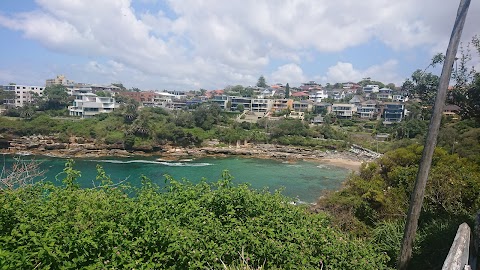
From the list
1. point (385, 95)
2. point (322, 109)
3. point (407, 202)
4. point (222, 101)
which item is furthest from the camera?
point (385, 95)

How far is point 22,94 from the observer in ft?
180

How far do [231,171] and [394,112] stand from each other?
29.8 meters

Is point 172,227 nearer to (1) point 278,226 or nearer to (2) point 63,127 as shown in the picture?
(1) point 278,226

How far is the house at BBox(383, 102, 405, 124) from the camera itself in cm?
4569

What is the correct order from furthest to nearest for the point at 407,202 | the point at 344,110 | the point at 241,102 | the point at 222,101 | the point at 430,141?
1. the point at 222,101
2. the point at 241,102
3. the point at 344,110
4. the point at 407,202
5. the point at 430,141

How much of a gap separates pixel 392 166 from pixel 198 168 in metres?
21.8

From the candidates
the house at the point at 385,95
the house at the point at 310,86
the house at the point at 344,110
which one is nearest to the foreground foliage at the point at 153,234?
the house at the point at 344,110

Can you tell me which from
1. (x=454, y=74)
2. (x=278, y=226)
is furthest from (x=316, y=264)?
(x=454, y=74)

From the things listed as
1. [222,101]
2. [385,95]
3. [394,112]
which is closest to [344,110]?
[394,112]

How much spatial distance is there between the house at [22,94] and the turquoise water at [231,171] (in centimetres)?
2433

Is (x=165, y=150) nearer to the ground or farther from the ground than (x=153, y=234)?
nearer to the ground

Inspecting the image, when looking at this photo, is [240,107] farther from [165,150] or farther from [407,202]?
[407,202]

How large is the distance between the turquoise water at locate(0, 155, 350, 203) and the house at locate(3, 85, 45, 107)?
79.8ft

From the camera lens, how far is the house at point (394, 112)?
4569 centimetres
